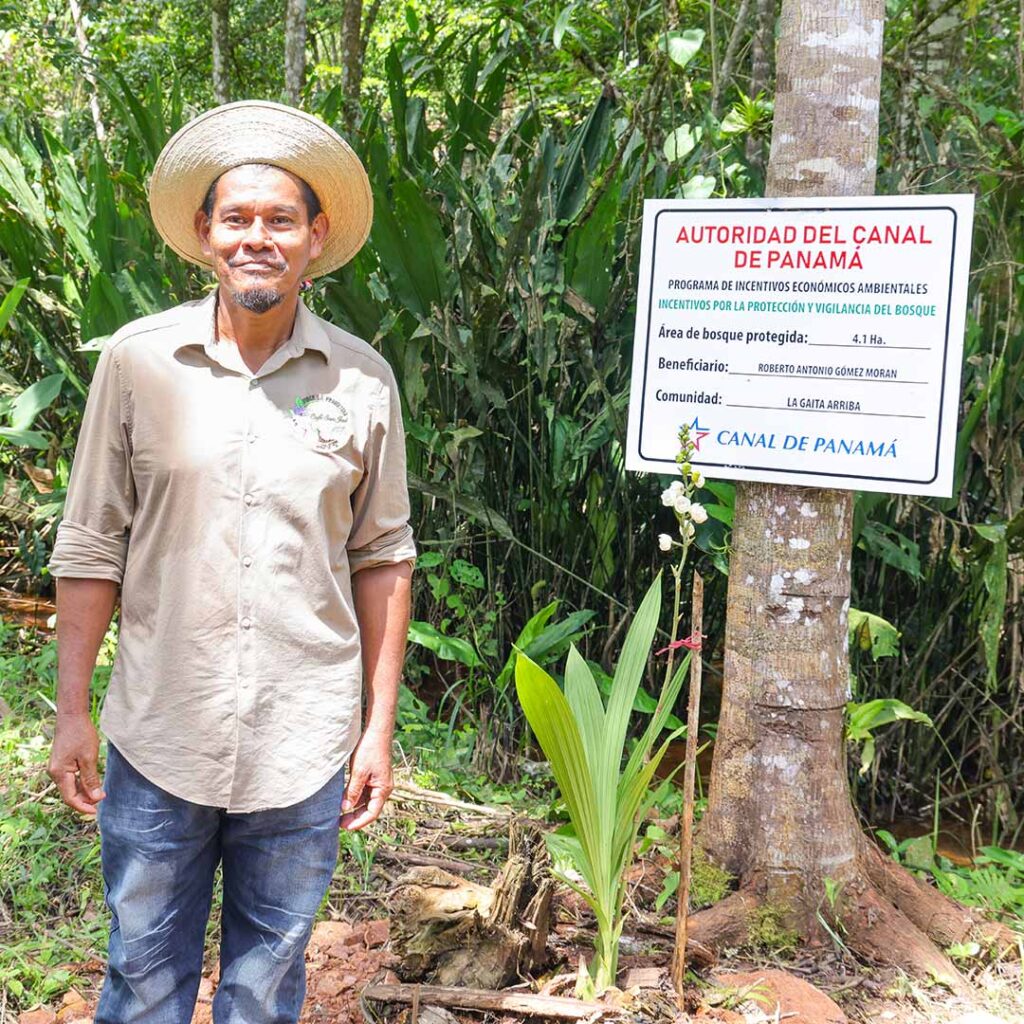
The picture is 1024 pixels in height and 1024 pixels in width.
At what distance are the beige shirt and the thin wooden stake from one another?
0.64m

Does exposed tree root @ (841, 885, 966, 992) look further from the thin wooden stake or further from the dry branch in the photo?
the dry branch

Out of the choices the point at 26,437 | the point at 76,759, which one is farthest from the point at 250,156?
the point at 26,437

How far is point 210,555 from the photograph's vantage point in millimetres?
1657

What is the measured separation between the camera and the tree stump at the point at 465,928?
7.16ft

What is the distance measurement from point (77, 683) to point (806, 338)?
4.97ft

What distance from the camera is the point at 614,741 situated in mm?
2148

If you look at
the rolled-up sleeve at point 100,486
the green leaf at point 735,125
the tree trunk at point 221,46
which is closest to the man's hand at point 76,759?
the rolled-up sleeve at point 100,486

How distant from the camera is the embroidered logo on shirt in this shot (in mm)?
1714

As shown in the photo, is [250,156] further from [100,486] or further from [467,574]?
[467,574]

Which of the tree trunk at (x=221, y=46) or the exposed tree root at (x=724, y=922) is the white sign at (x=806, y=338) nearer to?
the exposed tree root at (x=724, y=922)

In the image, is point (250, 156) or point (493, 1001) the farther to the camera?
point (493, 1001)

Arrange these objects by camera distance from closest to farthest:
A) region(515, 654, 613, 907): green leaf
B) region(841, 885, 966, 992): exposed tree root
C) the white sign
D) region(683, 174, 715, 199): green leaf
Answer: region(515, 654, 613, 907): green leaf → the white sign → region(841, 885, 966, 992): exposed tree root → region(683, 174, 715, 199): green leaf

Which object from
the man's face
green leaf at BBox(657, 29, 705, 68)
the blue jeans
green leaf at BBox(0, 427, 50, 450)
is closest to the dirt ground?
the blue jeans

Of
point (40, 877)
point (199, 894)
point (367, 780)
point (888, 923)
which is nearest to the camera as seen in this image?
point (199, 894)
